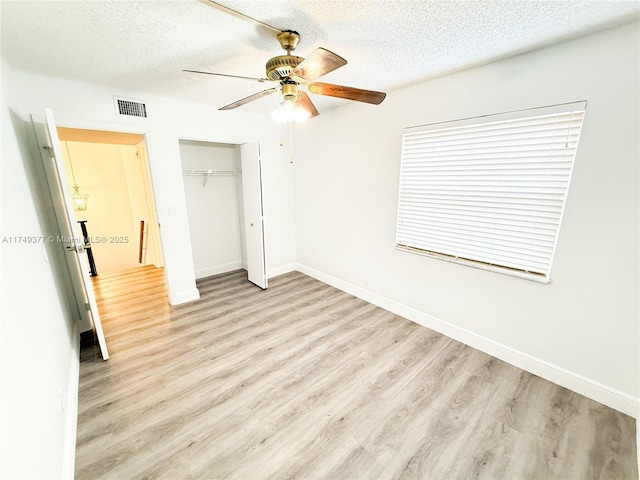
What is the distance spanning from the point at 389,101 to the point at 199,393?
3249mm

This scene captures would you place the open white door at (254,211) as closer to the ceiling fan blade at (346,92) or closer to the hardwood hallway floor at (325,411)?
the hardwood hallway floor at (325,411)

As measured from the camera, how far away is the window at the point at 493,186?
187 centimetres

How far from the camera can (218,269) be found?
4.46m

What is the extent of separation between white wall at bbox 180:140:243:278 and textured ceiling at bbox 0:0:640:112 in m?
1.74

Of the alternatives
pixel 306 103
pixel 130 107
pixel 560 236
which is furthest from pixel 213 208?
pixel 560 236

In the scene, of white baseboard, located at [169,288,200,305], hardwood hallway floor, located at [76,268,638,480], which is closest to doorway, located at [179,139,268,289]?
white baseboard, located at [169,288,200,305]

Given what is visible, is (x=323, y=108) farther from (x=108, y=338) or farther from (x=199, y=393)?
(x=108, y=338)

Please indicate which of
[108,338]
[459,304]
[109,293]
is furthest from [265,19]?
[109,293]

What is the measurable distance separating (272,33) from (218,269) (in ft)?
12.0

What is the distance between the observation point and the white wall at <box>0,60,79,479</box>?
0.96 m

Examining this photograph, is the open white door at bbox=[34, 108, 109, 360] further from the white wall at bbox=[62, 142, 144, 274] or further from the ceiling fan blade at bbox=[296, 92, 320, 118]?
the white wall at bbox=[62, 142, 144, 274]

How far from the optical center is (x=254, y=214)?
12.0 feet

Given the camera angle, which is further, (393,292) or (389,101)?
(393,292)

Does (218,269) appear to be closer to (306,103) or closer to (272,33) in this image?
(306,103)
